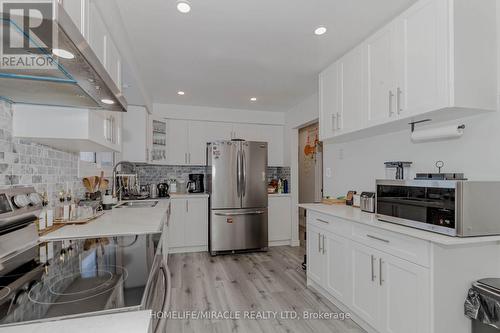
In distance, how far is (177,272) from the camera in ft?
10.3

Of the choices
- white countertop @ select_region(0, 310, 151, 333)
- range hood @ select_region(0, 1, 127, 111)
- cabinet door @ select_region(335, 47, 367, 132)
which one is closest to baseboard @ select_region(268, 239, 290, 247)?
cabinet door @ select_region(335, 47, 367, 132)

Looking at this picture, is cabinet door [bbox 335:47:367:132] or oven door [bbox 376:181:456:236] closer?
oven door [bbox 376:181:456:236]

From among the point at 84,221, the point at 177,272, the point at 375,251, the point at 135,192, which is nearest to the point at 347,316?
the point at 375,251

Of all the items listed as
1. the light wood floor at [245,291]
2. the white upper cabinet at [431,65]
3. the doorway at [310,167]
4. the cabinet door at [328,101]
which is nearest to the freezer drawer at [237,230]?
the light wood floor at [245,291]

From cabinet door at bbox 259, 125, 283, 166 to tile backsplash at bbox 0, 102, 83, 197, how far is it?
3.07m

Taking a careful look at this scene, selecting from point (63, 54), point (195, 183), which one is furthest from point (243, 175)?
point (63, 54)

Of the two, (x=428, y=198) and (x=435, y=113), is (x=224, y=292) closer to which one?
(x=428, y=198)

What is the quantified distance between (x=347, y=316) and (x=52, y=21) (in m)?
2.59

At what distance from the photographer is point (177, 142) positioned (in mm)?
4250

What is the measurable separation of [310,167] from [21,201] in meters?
4.99

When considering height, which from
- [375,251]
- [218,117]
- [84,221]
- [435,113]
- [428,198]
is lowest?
[375,251]

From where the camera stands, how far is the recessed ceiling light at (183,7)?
5.72 feet

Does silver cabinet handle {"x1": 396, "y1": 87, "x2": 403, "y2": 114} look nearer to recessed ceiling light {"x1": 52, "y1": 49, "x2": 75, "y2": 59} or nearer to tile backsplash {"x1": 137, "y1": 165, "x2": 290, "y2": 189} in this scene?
recessed ceiling light {"x1": 52, "y1": 49, "x2": 75, "y2": 59}

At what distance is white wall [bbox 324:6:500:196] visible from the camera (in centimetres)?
158
